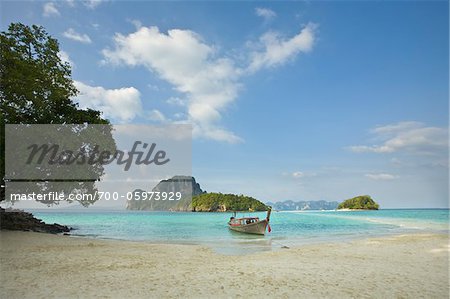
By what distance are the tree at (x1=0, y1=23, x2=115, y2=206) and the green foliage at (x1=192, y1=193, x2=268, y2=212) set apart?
15075cm

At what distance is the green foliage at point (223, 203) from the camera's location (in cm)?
16962

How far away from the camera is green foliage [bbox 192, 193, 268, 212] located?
557 ft

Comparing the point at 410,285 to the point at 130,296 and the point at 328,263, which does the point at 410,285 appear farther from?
the point at 130,296

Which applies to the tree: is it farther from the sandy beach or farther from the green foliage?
the green foliage

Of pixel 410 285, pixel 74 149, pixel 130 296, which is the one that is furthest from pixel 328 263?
pixel 74 149

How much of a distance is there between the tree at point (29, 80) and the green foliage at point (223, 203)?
150751 mm

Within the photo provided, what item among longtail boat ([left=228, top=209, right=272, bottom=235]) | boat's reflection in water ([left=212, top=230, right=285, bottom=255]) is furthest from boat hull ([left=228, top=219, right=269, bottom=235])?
boat's reflection in water ([left=212, top=230, right=285, bottom=255])

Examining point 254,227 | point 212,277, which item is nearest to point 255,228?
point 254,227

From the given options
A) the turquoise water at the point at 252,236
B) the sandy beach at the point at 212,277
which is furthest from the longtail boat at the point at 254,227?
the sandy beach at the point at 212,277

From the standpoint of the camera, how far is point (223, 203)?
169 metres

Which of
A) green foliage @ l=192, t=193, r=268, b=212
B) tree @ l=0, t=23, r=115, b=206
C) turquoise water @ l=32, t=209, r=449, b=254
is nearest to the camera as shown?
tree @ l=0, t=23, r=115, b=206

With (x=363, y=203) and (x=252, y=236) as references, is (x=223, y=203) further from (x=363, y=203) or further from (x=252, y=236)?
(x=252, y=236)

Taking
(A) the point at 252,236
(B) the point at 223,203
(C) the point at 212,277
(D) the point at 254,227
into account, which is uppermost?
Result: (C) the point at 212,277

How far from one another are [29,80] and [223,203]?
157 m
